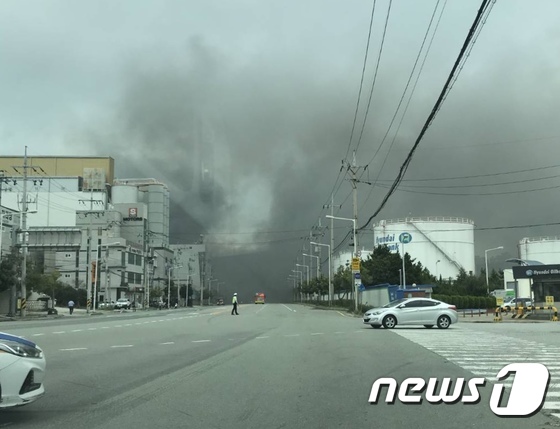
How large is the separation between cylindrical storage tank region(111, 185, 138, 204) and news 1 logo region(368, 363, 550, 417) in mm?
142380

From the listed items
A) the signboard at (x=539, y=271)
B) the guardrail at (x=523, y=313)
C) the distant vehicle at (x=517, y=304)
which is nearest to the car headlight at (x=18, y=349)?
the guardrail at (x=523, y=313)

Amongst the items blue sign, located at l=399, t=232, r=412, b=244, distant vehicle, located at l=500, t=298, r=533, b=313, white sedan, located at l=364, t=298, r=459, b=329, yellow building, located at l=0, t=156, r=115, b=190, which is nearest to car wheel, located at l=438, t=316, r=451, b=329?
white sedan, located at l=364, t=298, r=459, b=329

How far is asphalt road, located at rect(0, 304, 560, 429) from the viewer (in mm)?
7949

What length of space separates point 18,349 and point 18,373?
356 millimetres

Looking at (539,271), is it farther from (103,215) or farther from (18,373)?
(103,215)

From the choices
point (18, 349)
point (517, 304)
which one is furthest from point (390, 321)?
point (18, 349)

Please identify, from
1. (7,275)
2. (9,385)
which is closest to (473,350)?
(9,385)

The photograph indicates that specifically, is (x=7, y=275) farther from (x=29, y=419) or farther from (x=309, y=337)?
(x=29, y=419)

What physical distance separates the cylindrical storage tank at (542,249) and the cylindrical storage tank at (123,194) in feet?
303

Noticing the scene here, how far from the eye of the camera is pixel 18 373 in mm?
7387

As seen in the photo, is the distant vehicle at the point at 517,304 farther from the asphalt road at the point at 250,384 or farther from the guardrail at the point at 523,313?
the asphalt road at the point at 250,384

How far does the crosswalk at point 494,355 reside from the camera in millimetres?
10648

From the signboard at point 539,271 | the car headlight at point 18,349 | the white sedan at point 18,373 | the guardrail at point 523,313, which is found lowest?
the guardrail at point 523,313

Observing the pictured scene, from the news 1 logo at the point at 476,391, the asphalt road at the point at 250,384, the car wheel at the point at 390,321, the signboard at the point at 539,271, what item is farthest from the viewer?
the signboard at the point at 539,271
